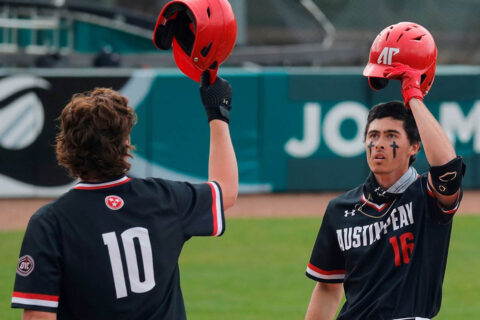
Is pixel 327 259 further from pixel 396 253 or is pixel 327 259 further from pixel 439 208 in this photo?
pixel 439 208

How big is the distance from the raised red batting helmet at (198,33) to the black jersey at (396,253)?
→ 1023mm

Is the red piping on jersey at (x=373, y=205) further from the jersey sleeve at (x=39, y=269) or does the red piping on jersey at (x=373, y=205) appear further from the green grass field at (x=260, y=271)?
the green grass field at (x=260, y=271)

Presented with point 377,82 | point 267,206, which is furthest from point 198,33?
point 267,206

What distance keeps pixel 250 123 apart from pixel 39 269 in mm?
10896

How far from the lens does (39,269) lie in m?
2.75

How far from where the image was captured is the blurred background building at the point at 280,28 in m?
21.8

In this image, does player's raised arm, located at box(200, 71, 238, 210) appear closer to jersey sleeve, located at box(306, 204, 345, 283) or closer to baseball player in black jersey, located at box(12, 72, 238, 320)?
baseball player in black jersey, located at box(12, 72, 238, 320)

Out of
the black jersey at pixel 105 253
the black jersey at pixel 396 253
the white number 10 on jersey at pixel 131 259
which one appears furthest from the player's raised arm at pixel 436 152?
the white number 10 on jersey at pixel 131 259

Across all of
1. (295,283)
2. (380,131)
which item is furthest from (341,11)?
(380,131)

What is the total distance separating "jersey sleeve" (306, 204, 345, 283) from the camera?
12.8ft

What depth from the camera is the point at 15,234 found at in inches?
427

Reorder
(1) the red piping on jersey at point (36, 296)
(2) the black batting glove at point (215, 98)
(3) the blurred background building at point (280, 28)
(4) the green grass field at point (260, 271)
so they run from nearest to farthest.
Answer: (1) the red piping on jersey at point (36, 296) → (2) the black batting glove at point (215, 98) → (4) the green grass field at point (260, 271) → (3) the blurred background building at point (280, 28)

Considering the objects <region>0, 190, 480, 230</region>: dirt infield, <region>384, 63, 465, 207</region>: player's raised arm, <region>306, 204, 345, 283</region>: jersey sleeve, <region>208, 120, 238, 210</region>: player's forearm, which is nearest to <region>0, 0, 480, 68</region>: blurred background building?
<region>0, 190, 480, 230</region>: dirt infield

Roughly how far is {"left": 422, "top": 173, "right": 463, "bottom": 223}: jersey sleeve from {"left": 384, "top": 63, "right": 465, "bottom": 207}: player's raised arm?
24mm
